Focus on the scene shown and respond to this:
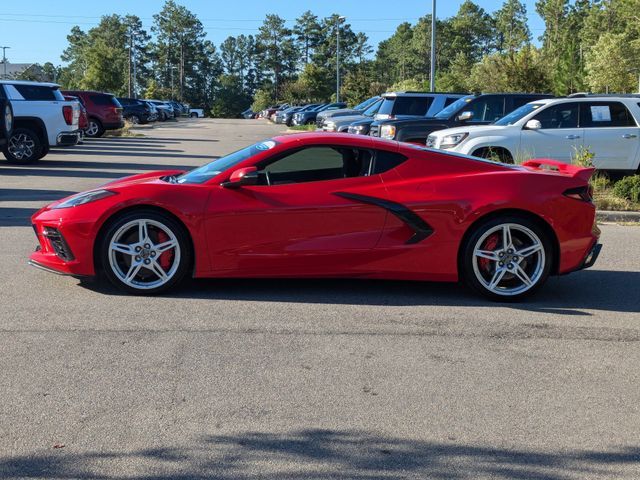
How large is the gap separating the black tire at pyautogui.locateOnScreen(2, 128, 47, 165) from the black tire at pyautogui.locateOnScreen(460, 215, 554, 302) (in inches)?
572

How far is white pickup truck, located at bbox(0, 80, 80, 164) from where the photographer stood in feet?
60.7

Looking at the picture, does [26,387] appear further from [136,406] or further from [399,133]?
[399,133]

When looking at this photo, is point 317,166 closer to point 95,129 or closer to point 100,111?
point 100,111

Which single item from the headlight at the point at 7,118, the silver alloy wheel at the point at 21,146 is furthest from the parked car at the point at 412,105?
the headlight at the point at 7,118

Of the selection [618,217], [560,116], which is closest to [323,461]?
[618,217]

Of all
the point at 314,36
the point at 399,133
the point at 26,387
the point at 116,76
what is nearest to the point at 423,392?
the point at 26,387

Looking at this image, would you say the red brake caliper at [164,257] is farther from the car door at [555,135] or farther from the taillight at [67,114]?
the taillight at [67,114]

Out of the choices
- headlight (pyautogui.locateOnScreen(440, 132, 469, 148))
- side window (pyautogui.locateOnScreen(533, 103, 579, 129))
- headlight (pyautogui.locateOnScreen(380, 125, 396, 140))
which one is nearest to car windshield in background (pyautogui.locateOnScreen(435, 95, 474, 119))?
headlight (pyautogui.locateOnScreen(380, 125, 396, 140))

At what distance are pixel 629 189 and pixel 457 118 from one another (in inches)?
244

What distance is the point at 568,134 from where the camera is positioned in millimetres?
13727

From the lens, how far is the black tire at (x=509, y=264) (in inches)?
260

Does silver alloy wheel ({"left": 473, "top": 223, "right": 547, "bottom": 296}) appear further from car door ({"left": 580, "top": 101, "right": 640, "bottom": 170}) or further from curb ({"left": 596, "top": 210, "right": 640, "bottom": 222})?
car door ({"left": 580, "top": 101, "right": 640, "bottom": 170})

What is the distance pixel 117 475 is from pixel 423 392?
1.79 m

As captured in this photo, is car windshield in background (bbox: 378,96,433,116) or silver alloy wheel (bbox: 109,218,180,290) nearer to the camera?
silver alloy wheel (bbox: 109,218,180,290)
